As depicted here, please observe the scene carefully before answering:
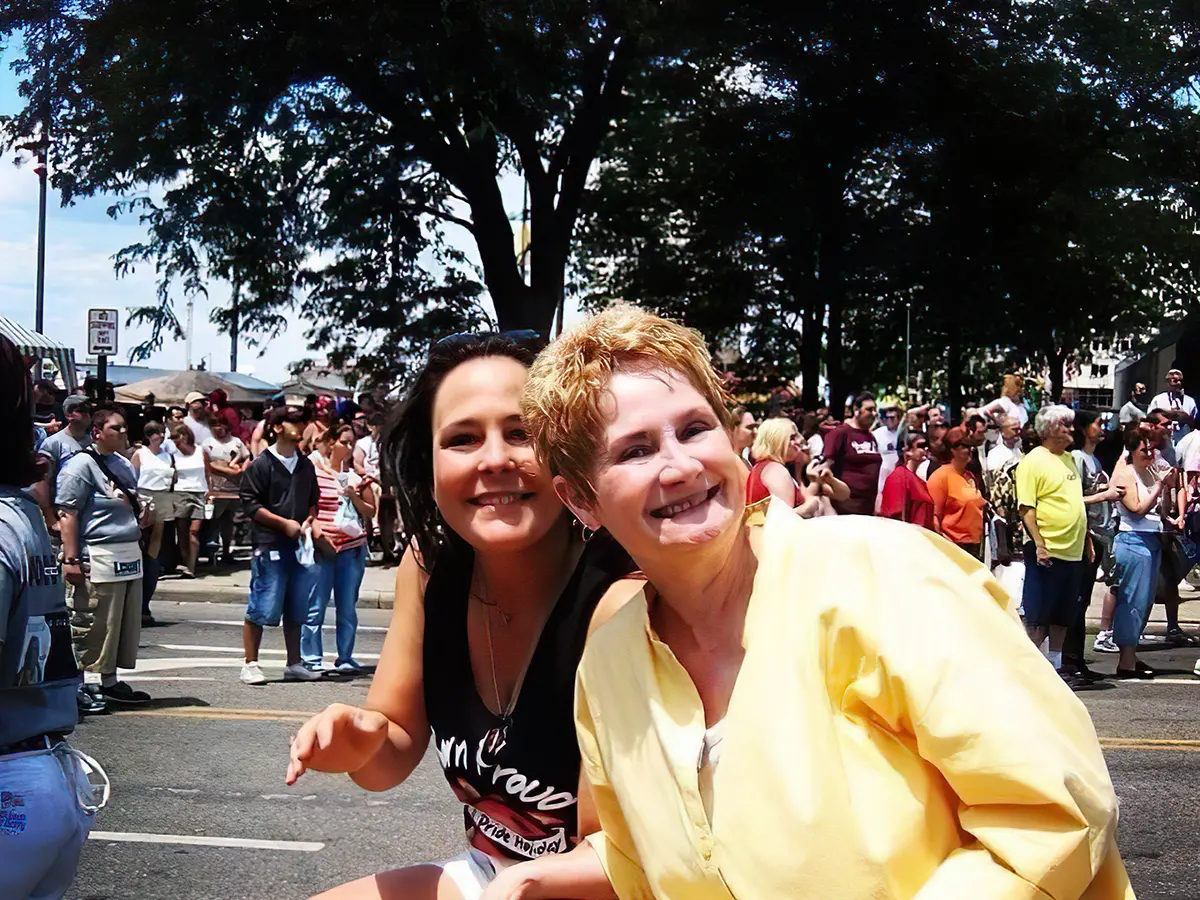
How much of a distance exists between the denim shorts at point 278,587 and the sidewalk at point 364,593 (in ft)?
12.9

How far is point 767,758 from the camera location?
176cm

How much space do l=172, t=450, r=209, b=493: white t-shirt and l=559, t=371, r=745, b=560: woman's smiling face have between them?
45.4 feet

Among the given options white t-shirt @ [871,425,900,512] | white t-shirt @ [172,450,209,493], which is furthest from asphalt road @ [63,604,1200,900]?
white t-shirt @ [871,425,900,512]

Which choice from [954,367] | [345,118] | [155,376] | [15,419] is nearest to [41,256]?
[155,376]

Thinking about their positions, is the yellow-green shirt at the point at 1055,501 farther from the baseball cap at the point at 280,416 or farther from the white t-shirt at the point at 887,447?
the white t-shirt at the point at 887,447

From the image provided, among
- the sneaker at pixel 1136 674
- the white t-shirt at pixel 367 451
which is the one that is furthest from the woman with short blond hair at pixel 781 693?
the white t-shirt at pixel 367 451

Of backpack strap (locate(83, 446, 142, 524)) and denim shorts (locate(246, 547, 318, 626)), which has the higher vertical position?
backpack strap (locate(83, 446, 142, 524))

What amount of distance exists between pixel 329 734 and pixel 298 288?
18.5m

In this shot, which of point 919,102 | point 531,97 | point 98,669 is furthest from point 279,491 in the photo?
point 919,102

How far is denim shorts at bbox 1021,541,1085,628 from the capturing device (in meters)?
9.62

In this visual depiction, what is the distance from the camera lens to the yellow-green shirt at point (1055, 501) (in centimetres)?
953

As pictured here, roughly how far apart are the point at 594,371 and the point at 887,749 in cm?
69

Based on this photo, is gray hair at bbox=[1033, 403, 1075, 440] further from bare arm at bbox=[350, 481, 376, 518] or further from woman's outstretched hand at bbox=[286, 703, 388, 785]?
woman's outstretched hand at bbox=[286, 703, 388, 785]

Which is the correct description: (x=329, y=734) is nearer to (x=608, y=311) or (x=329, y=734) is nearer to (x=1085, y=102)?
(x=608, y=311)
